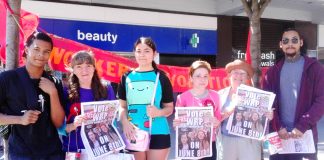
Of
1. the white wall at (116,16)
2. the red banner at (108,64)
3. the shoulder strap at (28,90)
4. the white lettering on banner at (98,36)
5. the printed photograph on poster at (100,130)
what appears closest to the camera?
the shoulder strap at (28,90)

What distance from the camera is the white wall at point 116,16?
10115mm

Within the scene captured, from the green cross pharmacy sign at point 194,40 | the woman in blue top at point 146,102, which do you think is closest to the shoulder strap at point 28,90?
the woman in blue top at point 146,102

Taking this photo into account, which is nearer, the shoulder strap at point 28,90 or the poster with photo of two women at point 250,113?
the shoulder strap at point 28,90

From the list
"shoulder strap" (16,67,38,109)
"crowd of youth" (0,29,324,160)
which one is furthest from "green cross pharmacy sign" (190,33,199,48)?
"shoulder strap" (16,67,38,109)

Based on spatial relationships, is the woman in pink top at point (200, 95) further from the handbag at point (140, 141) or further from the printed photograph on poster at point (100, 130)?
the printed photograph on poster at point (100, 130)

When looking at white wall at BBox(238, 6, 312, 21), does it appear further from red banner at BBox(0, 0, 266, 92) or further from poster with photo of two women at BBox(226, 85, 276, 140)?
poster with photo of two women at BBox(226, 85, 276, 140)

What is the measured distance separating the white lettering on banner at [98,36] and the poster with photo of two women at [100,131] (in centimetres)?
775

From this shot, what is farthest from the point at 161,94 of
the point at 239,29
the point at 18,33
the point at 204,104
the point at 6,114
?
the point at 239,29

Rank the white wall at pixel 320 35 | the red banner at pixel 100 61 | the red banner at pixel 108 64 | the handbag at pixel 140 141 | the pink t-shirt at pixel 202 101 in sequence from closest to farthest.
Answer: the handbag at pixel 140 141 → the pink t-shirt at pixel 202 101 → the red banner at pixel 100 61 → the red banner at pixel 108 64 → the white wall at pixel 320 35

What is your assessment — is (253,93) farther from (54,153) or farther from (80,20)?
(80,20)

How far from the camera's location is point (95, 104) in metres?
3.11

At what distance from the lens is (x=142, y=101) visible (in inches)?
136

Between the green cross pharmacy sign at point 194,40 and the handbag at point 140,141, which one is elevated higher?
the green cross pharmacy sign at point 194,40

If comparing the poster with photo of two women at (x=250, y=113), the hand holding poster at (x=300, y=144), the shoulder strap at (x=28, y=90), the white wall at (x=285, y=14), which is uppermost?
the white wall at (x=285, y=14)
